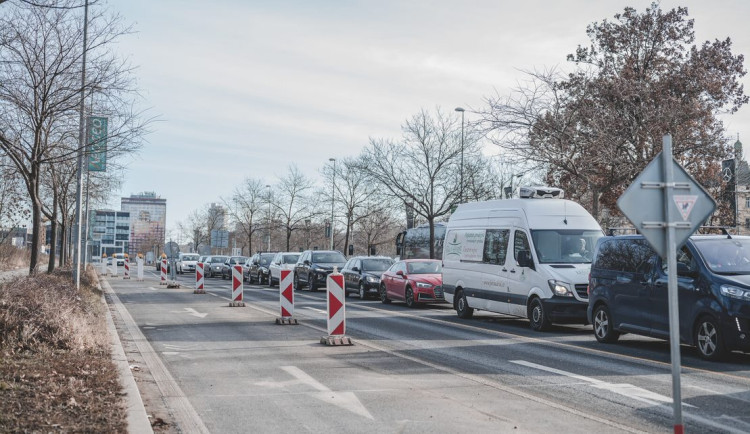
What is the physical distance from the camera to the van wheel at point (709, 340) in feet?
35.8

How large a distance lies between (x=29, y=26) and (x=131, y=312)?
291 inches

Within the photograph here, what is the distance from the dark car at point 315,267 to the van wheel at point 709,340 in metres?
22.3

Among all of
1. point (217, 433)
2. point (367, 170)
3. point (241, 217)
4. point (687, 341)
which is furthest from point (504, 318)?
point (241, 217)

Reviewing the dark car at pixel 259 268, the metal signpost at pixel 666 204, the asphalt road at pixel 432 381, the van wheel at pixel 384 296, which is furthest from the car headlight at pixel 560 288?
Answer: the dark car at pixel 259 268

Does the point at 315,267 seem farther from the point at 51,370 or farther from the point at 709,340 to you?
the point at 51,370

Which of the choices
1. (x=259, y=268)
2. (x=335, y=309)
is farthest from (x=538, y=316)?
(x=259, y=268)

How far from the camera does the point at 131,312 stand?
20.2 metres

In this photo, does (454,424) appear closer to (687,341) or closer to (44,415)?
(44,415)

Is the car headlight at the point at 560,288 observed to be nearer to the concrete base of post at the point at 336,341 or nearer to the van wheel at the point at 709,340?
the van wheel at the point at 709,340

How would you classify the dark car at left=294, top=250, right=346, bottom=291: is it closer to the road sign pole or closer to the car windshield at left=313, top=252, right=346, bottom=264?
the car windshield at left=313, top=252, right=346, bottom=264

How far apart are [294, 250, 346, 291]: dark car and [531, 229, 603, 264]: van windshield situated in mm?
17078

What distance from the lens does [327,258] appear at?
34594 mm

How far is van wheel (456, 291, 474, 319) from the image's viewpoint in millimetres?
18812

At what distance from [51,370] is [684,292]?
28.7ft
